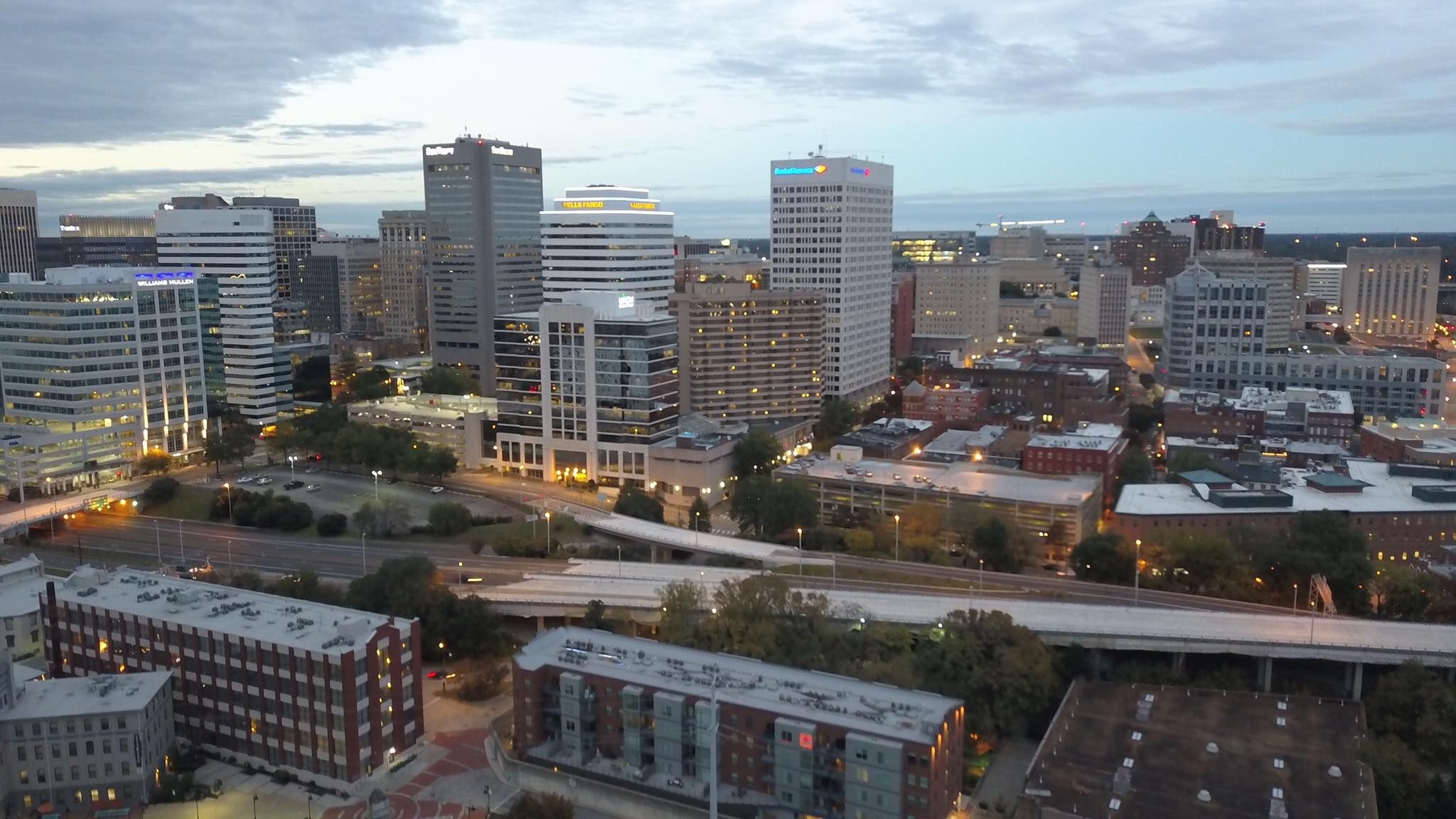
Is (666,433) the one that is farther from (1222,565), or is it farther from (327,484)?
(1222,565)

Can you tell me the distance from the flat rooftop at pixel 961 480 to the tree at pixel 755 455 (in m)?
2.69

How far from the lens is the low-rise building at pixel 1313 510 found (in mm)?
63562

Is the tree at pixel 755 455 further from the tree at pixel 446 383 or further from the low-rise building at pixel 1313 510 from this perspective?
the tree at pixel 446 383

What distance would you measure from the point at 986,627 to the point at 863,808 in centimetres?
1221

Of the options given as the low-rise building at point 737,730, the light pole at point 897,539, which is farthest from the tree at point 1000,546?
the low-rise building at point 737,730

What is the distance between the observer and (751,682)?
126 feet

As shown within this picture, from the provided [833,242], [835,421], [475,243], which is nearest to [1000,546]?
[835,421]

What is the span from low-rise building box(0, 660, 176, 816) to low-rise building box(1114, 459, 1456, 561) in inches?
1998

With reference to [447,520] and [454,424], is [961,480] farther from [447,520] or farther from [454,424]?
[454,424]

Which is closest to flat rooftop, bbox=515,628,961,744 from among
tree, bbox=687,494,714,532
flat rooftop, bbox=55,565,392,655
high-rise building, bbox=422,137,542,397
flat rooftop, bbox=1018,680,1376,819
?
flat rooftop, bbox=1018,680,1376,819

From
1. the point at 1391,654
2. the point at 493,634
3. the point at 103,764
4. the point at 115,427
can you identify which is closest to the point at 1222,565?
the point at 1391,654

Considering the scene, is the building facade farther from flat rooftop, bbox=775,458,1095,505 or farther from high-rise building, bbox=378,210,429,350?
high-rise building, bbox=378,210,429,350

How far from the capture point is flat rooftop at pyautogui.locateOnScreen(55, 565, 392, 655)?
40.3 m

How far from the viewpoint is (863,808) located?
34.7 meters
